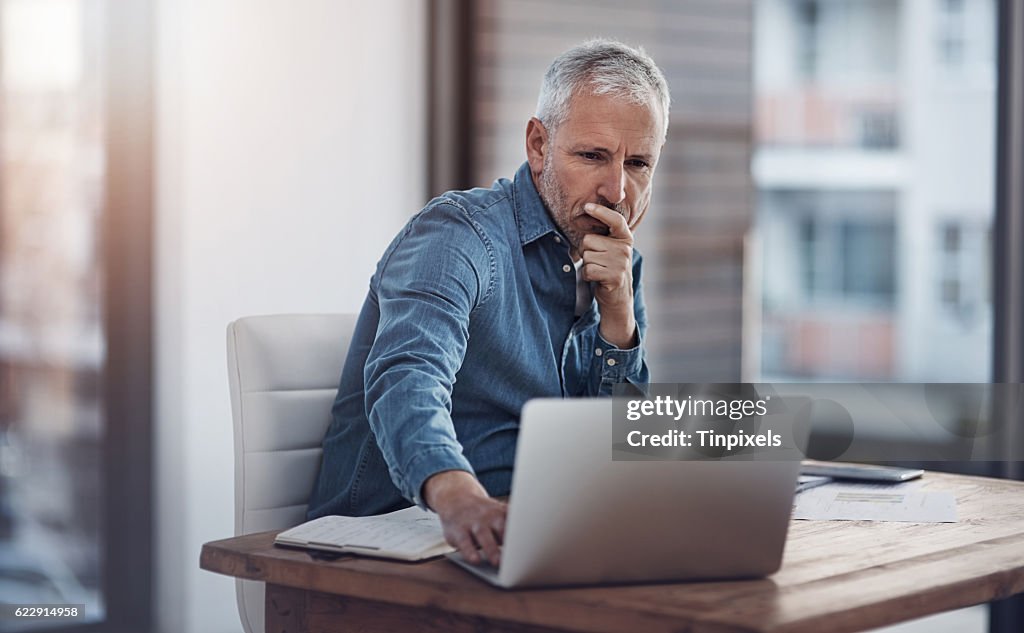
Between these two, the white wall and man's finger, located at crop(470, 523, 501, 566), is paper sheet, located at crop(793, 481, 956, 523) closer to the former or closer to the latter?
man's finger, located at crop(470, 523, 501, 566)

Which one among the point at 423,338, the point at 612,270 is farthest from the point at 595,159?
the point at 423,338

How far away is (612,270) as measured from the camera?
5.98 feet

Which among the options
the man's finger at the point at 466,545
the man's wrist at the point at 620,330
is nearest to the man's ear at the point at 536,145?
the man's wrist at the point at 620,330

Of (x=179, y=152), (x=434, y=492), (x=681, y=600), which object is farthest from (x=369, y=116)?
(x=681, y=600)

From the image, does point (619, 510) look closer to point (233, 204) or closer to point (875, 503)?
point (875, 503)

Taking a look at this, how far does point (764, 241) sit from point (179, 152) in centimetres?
1508

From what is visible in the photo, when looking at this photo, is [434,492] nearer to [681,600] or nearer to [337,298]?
[681,600]

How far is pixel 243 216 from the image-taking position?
2.93 meters

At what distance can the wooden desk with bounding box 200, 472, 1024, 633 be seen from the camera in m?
1.08

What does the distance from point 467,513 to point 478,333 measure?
0.55 m
